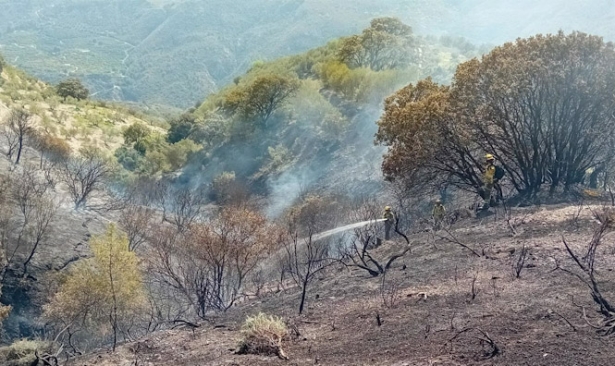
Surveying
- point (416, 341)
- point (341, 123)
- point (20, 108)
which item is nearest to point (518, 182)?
point (416, 341)

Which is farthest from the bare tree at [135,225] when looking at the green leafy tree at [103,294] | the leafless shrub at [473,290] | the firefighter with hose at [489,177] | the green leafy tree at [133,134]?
the leafless shrub at [473,290]

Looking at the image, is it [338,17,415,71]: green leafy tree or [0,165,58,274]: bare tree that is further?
[338,17,415,71]: green leafy tree

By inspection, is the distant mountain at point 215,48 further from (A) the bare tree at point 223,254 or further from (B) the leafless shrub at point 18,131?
(A) the bare tree at point 223,254

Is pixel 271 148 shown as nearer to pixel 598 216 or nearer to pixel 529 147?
pixel 529 147

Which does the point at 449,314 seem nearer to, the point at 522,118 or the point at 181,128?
the point at 522,118

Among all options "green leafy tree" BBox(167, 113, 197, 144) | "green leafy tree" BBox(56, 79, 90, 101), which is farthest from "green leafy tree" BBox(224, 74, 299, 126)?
"green leafy tree" BBox(56, 79, 90, 101)

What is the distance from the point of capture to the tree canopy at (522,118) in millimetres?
19719

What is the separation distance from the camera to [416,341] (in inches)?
375

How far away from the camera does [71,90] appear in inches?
2539

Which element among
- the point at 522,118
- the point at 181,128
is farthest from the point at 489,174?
the point at 181,128

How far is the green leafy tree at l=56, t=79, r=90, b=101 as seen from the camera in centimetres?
6394

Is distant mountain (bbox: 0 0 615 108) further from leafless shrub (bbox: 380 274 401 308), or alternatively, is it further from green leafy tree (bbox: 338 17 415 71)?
leafless shrub (bbox: 380 274 401 308)

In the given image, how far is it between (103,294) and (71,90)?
150ft

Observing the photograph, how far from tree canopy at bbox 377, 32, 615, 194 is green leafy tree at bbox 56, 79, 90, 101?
49009mm
